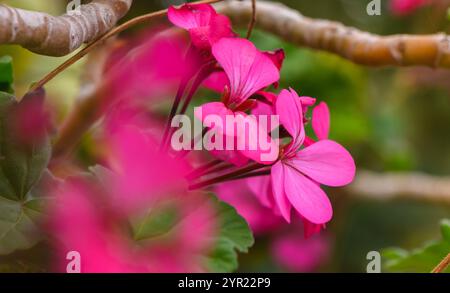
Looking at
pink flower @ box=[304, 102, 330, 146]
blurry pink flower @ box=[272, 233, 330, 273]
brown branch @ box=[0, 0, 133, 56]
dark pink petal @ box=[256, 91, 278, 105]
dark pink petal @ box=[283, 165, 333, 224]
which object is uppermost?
brown branch @ box=[0, 0, 133, 56]

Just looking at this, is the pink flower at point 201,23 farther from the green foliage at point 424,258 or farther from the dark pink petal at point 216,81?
the green foliage at point 424,258

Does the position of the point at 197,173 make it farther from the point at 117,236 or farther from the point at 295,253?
the point at 295,253

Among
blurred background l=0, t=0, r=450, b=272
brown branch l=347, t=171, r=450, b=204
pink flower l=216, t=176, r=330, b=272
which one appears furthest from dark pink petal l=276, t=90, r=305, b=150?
brown branch l=347, t=171, r=450, b=204

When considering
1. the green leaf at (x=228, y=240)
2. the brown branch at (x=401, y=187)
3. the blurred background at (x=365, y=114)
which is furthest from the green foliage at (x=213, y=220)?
the brown branch at (x=401, y=187)

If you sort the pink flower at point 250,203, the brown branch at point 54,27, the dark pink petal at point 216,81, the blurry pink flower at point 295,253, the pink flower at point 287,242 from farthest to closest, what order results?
1. the blurry pink flower at point 295,253
2. the pink flower at point 287,242
3. the pink flower at point 250,203
4. the dark pink petal at point 216,81
5. the brown branch at point 54,27

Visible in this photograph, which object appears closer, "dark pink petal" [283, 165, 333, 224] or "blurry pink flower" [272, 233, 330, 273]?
"dark pink petal" [283, 165, 333, 224]

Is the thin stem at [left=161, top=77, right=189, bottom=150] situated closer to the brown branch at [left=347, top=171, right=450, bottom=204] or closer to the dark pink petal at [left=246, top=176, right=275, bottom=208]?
the dark pink petal at [left=246, top=176, right=275, bottom=208]
